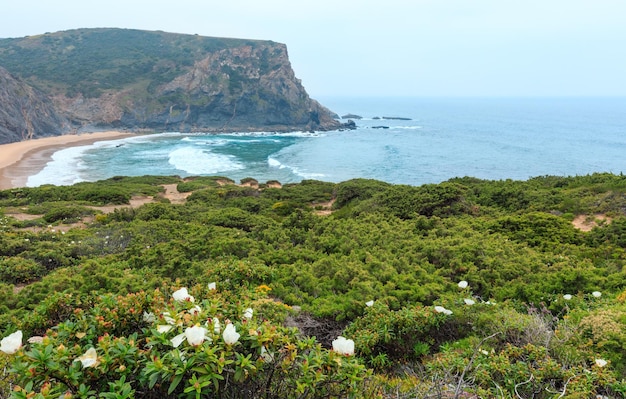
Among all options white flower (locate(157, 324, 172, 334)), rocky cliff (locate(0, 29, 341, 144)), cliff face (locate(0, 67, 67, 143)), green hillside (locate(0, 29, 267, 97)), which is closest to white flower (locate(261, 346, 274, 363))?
white flower (locate(157, 324, 172, 334))

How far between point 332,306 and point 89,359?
3.40 meters

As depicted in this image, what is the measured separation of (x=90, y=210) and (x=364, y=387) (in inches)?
643

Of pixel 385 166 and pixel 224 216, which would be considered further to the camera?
pixel 385 166

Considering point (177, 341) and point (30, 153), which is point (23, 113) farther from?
point (177, 341)

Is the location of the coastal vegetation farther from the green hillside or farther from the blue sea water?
the green hillside

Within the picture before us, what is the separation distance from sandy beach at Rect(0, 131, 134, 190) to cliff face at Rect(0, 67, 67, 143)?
1828mm

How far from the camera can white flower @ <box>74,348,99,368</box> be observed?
1.92 m

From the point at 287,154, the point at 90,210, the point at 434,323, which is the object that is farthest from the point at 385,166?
the point at 434,323

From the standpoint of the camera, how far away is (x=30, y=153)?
47.4 m

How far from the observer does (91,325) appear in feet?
8.12

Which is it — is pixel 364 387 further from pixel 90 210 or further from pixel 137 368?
pixel 90 210

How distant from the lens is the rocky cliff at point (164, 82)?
77.4 m

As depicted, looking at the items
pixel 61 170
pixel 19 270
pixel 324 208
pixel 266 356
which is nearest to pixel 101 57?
pixel 61 170

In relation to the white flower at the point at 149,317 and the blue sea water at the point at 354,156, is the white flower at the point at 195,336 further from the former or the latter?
the blue sea water at the point at 354,156
